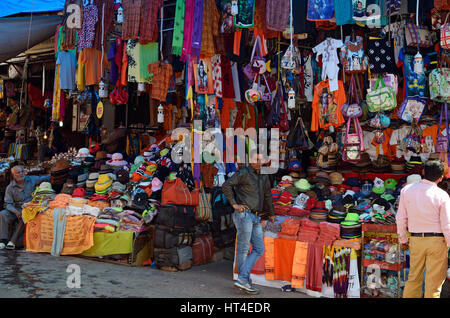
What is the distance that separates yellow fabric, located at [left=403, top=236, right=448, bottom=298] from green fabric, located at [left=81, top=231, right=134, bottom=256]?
3.99 m

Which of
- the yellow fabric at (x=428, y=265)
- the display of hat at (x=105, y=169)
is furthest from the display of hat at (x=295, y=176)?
the yellow fabric at (x=428, y=265)

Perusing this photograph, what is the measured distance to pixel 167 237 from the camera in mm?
6750

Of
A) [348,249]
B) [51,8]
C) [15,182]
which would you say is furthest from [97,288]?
[51,8]

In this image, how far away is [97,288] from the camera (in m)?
5.66

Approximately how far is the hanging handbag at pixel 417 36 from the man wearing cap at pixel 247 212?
2735mm

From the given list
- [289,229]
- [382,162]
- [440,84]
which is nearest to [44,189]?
[289,229]

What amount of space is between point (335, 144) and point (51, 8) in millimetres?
5646

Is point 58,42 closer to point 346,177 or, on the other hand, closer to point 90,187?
point 90,187

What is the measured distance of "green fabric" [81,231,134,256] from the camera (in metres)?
6.97

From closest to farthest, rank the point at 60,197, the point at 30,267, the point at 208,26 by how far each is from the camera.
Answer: the point at 30,267 < the point at 208,26 < the point at 60,197

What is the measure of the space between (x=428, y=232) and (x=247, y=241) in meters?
2.06

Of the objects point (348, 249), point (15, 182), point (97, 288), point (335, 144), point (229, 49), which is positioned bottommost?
point (97, 288)

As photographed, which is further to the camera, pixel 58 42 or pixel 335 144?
pixel 58 42

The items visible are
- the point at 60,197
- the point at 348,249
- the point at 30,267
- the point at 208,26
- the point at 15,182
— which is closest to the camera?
the point at 348,249
